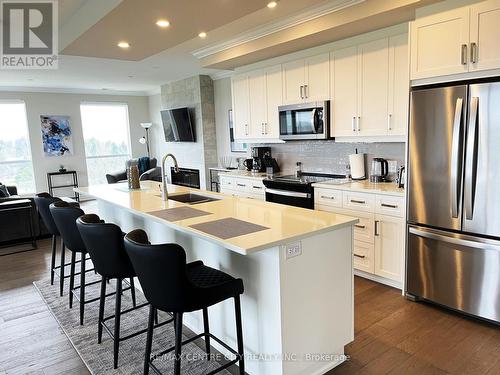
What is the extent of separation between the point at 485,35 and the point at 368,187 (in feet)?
5.21

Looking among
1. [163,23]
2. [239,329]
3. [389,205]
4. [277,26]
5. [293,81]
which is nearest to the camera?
[239,329]

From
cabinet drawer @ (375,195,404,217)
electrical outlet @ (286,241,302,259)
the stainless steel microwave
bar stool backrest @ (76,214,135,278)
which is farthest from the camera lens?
the stainless steel microwave

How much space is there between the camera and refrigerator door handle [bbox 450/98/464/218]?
267 cm

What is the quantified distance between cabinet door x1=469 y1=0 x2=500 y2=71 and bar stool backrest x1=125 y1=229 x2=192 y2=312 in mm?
2489

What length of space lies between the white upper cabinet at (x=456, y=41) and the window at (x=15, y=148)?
8.46 m

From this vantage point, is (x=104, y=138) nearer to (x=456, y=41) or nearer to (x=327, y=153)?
(x=327, y=153)

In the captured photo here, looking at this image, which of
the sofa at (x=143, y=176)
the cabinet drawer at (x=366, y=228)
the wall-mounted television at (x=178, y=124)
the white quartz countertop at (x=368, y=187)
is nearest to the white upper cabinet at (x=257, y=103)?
the white quartz countertop at (x=368, y=187)

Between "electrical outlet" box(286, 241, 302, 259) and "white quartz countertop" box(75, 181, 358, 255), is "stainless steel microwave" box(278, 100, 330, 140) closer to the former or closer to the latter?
"white quartz countertop" box(75, 181, 358, 255)

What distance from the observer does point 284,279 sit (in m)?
1.97

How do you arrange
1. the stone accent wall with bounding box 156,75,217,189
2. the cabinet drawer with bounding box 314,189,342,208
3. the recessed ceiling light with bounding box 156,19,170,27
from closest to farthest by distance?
1. the recessed ceiling light with bounding box 156,19,170,27
2. the cabinet drawer with bounding box 314,189,342,208
3. the stone accent wall with bounding box 156,75,217,189

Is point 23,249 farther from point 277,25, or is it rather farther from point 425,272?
point 425,272

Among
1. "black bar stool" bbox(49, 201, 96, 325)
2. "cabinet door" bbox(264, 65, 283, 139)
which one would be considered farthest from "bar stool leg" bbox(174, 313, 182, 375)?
"cabinet door" bbox(264, 65, 283, 139)

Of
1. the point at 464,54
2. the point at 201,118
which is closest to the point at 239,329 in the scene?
the point at 464,54

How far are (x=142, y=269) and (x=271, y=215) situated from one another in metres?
0.96
